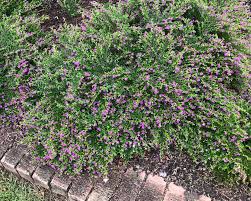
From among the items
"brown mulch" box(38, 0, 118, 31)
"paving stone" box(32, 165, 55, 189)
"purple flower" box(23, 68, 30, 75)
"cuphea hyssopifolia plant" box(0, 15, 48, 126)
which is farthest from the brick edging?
"brown mulch" box(38, 0, 118, 31)

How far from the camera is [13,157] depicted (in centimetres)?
303

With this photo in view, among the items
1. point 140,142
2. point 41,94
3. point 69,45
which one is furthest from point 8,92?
point 140,142

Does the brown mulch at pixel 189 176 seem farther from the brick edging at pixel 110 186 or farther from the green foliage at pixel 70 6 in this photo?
the green foliage at pixel 70 6

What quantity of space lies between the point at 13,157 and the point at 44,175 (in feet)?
1.28

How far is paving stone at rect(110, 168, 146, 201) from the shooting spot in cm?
266

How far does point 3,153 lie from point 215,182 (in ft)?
6.54

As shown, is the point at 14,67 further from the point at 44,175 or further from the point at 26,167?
the point at 44,175

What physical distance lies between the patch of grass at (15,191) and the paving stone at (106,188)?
0.65m

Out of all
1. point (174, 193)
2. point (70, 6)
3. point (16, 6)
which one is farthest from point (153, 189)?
point (16, 6)

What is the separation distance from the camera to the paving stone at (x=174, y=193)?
2.61 m

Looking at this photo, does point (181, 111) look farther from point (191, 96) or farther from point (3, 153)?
point (3, 153)

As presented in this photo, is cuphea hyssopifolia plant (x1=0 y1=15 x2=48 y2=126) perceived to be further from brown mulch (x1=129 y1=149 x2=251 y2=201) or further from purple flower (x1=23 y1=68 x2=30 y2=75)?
brown mulch (x1=129 y1=149 x2=251 y2=201)

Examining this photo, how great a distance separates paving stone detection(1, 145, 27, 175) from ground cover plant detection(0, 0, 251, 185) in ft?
0.64

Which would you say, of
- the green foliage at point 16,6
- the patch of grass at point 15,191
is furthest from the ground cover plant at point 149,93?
the green foliage at point 16,6
